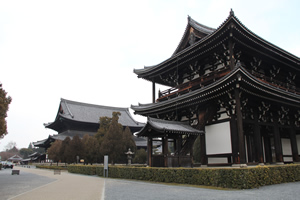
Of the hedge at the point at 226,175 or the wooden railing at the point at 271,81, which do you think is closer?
the hedge at the point at 226,175

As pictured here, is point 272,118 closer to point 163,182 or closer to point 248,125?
point 248,125

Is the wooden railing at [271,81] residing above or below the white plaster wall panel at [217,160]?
above

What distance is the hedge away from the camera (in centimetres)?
1180

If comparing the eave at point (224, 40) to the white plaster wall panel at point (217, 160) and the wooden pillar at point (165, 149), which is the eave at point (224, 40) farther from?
the white plaster wall panel at point (217, 160)

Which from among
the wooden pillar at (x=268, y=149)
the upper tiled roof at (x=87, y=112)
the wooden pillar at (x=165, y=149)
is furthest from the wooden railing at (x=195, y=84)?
the upper tiled roof at (x=87, y=112)

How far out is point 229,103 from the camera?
1703 cm

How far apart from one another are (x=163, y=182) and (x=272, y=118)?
1109cm

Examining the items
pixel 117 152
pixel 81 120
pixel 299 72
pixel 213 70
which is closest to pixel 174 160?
pixel 213 70

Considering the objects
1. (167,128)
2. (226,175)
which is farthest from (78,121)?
(226,175)

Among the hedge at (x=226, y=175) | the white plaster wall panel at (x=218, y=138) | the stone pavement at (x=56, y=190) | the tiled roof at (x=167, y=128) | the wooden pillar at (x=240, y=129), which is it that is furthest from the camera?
the white plaster wall panel at (x=218, y=138)

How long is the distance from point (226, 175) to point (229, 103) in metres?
6.24

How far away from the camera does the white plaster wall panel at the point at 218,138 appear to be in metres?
17.1

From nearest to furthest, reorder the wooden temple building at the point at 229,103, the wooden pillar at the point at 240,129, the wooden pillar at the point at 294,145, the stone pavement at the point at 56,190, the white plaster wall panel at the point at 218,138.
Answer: the stone pavement at the point at 56,190 → the wooden pillar at the point at 240,129 → the wooden temple building at the point at 229,103 → the white plaster wall panel at the point at 218,138 → the wooden pillar at the point at 294,145

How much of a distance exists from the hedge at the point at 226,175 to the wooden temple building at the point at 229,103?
4.41 ft
